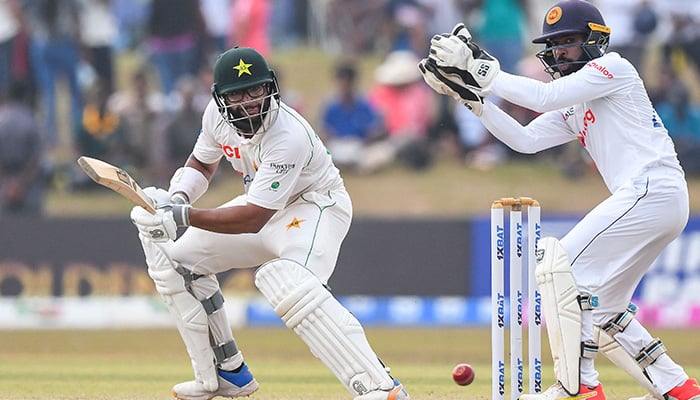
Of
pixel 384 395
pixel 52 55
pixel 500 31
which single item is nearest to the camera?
pixel 384 395

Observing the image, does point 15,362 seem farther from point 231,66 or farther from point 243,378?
point 231,66

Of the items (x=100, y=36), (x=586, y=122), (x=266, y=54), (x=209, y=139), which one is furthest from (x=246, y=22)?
(x=586, y=122)

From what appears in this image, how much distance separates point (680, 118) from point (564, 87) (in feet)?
28.5

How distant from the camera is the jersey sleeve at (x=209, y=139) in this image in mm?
5230

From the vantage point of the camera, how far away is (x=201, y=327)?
5141mm

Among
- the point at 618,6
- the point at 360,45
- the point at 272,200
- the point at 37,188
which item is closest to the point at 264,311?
the point at 37,188

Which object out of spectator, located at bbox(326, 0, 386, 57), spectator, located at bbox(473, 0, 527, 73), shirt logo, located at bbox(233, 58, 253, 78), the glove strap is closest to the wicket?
shirt logo, located at bbox(233, 58, 253, 78)

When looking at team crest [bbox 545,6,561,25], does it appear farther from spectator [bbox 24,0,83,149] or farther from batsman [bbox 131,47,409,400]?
spectator [bbox 24,0,83,149]

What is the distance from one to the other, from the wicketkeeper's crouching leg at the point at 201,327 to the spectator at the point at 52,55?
8508 millimetres

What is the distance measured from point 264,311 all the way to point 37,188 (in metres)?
3.06

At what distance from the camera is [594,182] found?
13.3 meters

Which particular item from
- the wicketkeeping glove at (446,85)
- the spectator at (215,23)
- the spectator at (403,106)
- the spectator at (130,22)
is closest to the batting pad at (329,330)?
the wicketkeeping glove at (446,85)

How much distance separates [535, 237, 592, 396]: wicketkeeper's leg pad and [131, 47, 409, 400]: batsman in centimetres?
65

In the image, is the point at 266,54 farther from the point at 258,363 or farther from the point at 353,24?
the point at 258,363
